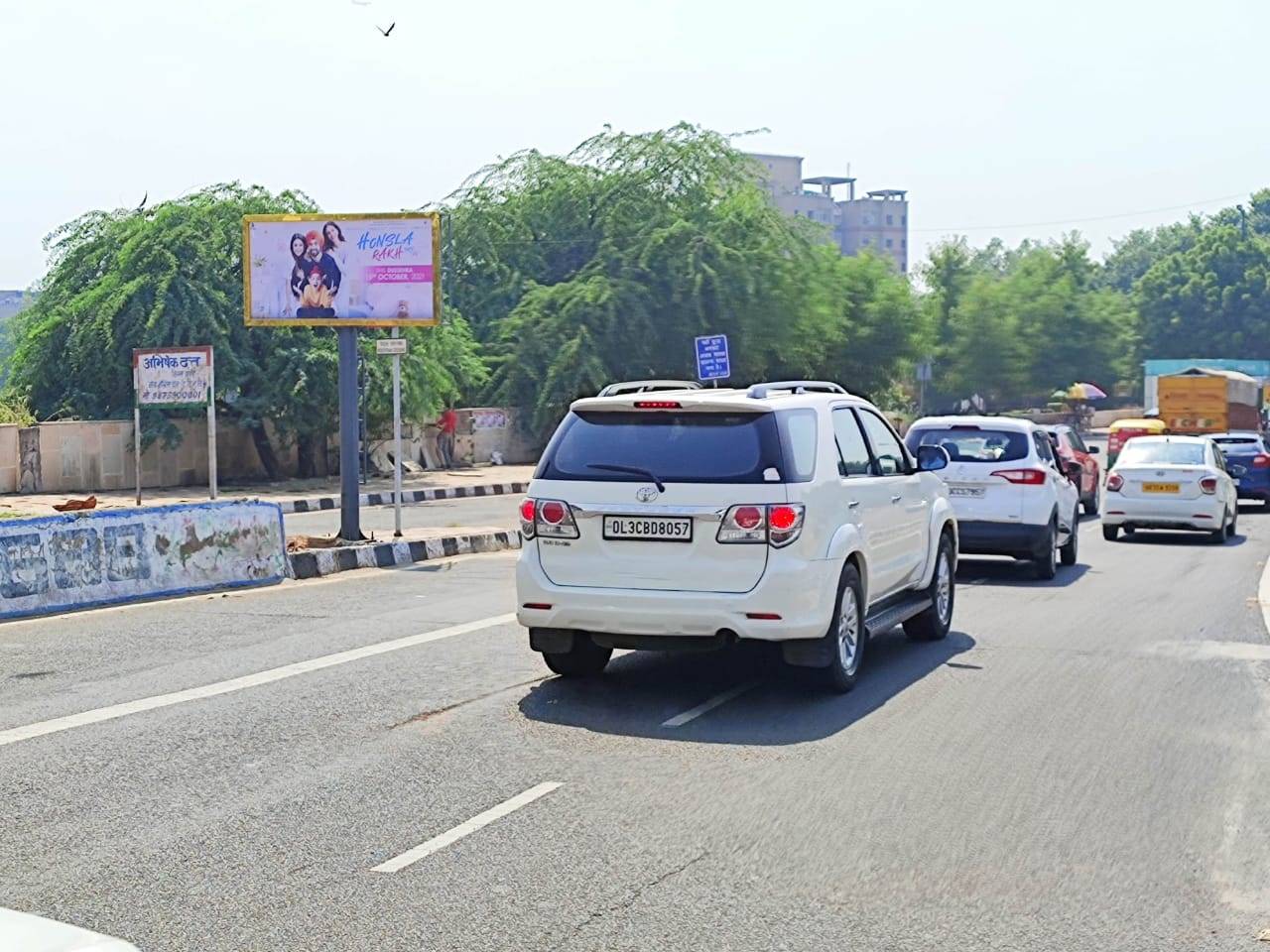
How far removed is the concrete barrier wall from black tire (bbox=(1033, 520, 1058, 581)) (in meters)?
7.83

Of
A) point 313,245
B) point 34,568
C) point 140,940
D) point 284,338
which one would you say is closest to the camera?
point 140,940

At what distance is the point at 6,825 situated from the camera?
21.4ft

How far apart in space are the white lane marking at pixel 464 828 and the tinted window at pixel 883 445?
4272mm

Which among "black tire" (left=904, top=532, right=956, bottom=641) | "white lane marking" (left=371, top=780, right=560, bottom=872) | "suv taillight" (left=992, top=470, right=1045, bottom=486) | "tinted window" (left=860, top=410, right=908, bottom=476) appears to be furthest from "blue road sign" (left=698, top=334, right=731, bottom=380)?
"white lane marking" (left=371, top=780, right=560, bottom=872)

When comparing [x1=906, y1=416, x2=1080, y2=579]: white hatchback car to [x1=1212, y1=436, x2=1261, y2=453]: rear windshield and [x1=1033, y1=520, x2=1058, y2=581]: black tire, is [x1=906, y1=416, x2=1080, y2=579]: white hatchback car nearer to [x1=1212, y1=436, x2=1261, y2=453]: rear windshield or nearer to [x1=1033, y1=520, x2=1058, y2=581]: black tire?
[x1=1033, y1=520, x2=1058, y2=581]: black tire

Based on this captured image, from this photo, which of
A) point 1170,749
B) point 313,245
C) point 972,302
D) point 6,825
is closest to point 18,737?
point 6,825

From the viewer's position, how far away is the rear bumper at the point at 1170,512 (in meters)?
22.0

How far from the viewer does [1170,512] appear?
72.3ft

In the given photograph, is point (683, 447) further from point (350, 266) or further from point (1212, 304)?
point (1212, 304)

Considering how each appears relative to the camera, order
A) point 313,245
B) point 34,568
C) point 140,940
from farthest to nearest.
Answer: point 313,245 < point 34,568 < point 140,940

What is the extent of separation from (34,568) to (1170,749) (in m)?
9.32

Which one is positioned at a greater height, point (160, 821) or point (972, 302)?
point (972, 302)

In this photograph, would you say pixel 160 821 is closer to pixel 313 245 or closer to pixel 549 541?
pixel 549 541

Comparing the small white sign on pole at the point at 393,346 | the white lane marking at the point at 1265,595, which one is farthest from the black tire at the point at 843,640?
the small white sign on pole at the point at 393,346
